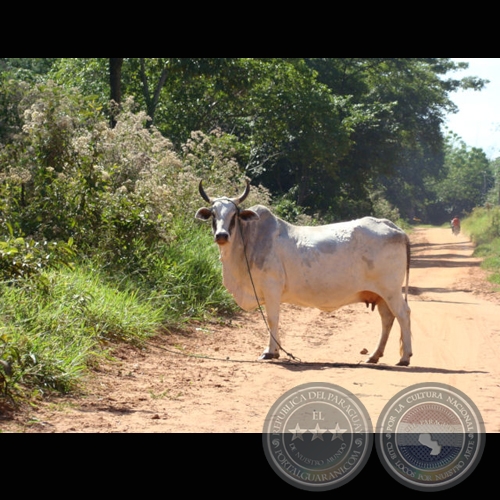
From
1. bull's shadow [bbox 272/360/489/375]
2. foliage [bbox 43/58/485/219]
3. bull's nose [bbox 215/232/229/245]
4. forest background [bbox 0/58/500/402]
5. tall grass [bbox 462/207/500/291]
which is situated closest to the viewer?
forest background [bbox 0/58/500/402]

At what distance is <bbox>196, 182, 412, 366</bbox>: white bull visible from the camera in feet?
31.8

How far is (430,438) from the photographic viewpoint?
5633mm

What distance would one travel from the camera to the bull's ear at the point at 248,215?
31.5ft

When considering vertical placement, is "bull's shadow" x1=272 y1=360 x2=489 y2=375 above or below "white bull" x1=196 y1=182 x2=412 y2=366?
below

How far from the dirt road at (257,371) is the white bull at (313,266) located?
0.65m

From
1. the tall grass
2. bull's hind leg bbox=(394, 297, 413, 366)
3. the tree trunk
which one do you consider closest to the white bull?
bull's hind leg bbox=(394, 297, 413, 366)

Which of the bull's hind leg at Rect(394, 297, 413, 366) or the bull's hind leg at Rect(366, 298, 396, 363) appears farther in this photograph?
the bull's hind leg at Rect(366, 298, 396, 363)

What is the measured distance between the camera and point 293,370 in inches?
348

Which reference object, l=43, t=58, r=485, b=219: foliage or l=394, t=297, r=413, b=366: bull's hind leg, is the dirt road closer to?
l=394, t=297, r=413, b=366: bull's hind leg

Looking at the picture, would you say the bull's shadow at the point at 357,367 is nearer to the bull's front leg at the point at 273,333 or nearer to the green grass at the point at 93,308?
the bull's front leg at the point at 273,333

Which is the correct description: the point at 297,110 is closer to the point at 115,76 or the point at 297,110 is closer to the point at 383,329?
the point at 115,76

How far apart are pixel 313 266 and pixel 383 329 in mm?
1050
